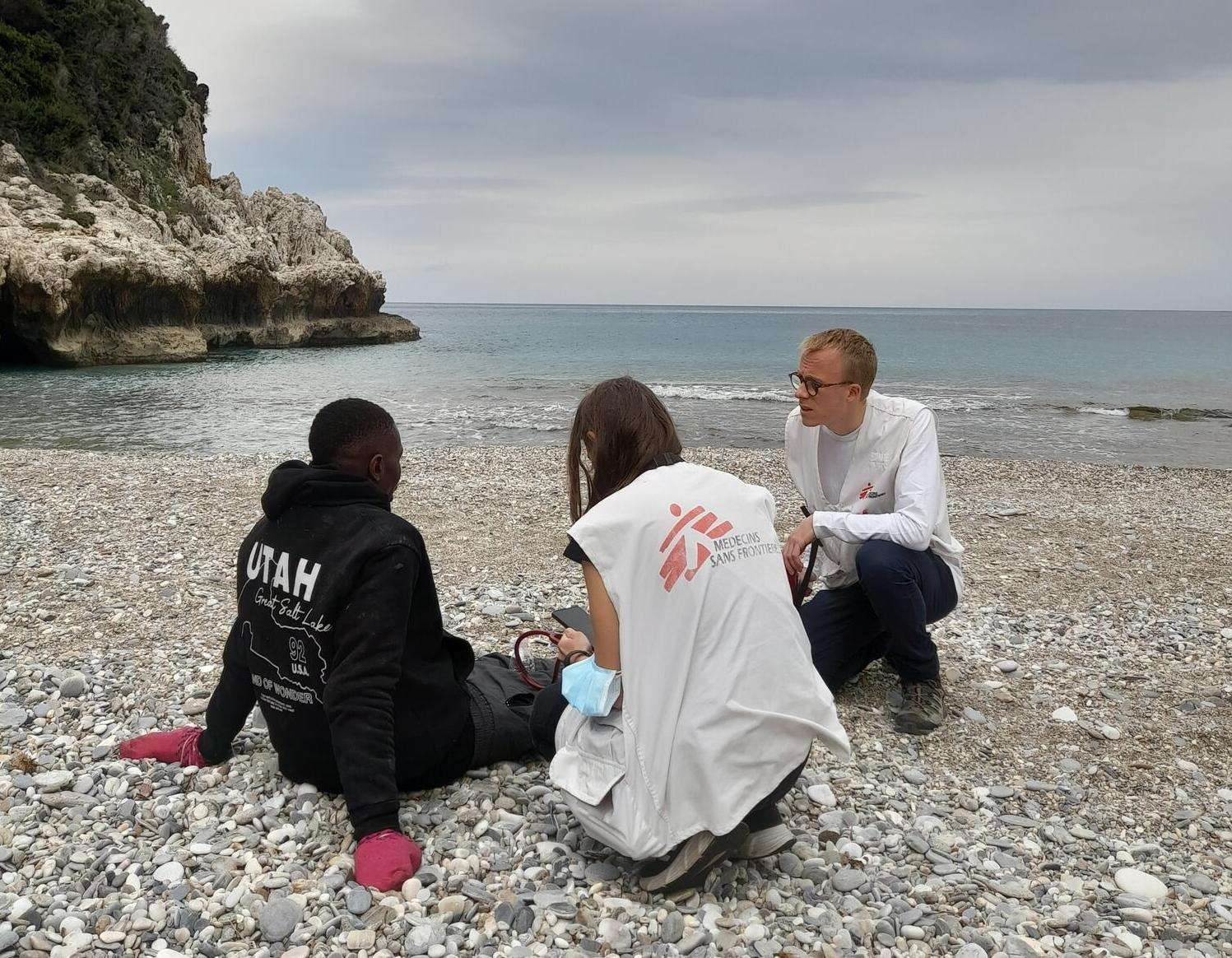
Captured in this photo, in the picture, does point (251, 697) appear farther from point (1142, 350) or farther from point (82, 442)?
point (1142, 350)

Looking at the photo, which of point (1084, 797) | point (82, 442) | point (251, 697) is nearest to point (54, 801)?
point (251, 697)

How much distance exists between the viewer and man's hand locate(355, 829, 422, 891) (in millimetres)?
3150

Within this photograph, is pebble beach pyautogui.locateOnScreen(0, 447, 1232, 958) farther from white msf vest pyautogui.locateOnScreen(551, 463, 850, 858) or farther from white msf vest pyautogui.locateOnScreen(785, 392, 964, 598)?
white msf vest pyautogui.locateOnScreen(785, 392, 964, 598)

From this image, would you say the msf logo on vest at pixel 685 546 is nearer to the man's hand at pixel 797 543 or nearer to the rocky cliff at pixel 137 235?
the man's hand at pixel 797 543

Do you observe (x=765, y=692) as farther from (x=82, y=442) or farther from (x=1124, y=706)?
(x=82, y=442)

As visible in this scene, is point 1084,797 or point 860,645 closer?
point 1084,797

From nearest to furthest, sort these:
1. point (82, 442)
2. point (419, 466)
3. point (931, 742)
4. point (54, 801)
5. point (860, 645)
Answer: point (54, 801) → point (931, 742) → point (860, 645) → point (419, 466) → point (82, 442)

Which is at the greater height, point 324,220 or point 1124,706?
point 324,220

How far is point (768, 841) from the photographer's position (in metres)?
3.29

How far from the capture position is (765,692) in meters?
2.92

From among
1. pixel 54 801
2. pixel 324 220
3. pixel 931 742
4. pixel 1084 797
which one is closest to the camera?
pixel 54 801

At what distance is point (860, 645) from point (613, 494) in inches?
109

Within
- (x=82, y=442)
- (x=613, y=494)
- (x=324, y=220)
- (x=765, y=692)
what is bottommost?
(x=82, y=442)

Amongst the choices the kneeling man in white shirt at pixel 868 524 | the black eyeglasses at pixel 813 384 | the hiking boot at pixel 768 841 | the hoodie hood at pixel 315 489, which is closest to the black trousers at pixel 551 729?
the hiking boot at pixel 768 841
